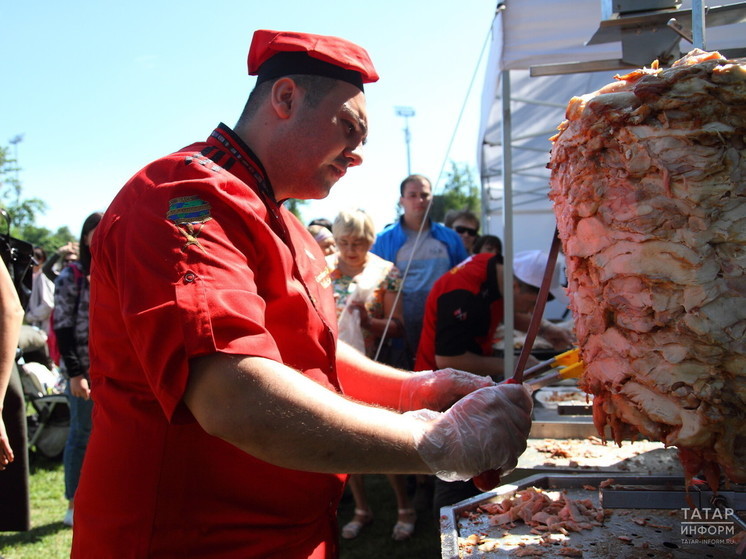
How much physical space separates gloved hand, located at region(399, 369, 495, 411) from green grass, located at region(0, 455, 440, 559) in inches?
81.6

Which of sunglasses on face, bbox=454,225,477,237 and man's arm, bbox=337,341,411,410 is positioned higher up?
sunglasses on face, bbox=454,225,477,237

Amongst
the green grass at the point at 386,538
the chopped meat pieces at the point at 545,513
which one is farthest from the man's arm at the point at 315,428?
the green grass at the point at 386,538

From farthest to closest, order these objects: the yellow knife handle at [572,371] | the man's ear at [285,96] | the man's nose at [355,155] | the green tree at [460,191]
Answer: the green tree at [460,191]
the yellow knife handle at [572,371]
the man's nose at [355,155]
the man's ear at [285,96]

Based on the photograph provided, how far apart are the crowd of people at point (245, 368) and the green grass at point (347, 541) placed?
238 cm

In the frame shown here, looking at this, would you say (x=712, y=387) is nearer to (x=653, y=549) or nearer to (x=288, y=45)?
(x=653, y=549)

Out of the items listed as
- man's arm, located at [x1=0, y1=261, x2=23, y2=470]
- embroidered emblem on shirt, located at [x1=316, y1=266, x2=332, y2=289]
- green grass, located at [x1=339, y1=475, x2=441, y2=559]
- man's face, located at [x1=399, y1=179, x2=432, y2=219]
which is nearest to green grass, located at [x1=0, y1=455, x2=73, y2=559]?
green grass, located at [x1=339, y1=475, x2=441, y2=559]

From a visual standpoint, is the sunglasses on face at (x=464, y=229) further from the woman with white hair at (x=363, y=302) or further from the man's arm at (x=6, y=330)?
the man's arm at (x=6, y=330)

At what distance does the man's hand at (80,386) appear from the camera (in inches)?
Answer: 160

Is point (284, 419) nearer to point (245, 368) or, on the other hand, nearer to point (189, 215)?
point (245, 368)

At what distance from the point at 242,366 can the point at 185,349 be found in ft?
0.34

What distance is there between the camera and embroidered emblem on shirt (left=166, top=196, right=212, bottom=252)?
112 cm

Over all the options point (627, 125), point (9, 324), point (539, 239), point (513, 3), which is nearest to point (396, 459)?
point (627, 125)

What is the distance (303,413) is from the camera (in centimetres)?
111

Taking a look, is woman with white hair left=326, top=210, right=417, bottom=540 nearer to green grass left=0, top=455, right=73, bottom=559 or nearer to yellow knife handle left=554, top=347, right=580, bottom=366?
green grass left=0, top=455, right=73, bottom=559
